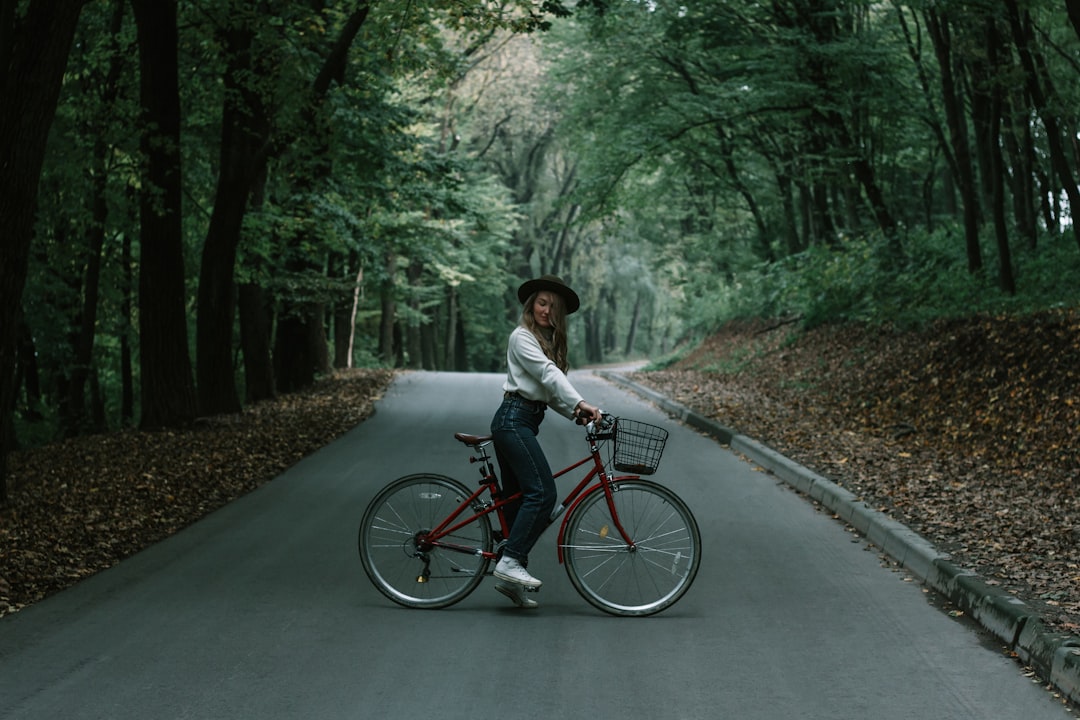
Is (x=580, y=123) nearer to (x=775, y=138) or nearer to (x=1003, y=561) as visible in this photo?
(x=775, y=138)

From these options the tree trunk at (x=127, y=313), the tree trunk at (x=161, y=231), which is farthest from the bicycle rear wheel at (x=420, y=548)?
the tree trunk at (x=127, y=313)

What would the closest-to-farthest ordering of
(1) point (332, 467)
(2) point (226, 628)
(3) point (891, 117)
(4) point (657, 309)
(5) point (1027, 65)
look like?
(2) point (226, 628)
(1) point (332, 467)
(5) point (1027, 65)
(3) point (891, 117)
(4) point (657, 309)

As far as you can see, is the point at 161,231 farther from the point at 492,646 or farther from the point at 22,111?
the point at 492,646

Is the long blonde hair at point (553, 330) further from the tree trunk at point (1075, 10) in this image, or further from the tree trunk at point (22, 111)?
the tree trunk at point (1075, 10)

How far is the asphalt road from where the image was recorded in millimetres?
4883

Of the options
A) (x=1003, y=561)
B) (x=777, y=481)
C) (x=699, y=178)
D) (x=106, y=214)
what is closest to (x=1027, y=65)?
(x=777, y=481)

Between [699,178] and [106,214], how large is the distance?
815 inches

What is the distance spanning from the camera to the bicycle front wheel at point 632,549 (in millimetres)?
6539

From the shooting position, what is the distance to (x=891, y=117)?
22422 millimetres

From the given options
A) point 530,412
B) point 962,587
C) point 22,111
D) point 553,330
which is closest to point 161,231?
point 22,111

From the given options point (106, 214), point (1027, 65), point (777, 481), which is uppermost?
point (1027, 65)

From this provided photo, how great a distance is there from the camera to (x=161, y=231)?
15.8m

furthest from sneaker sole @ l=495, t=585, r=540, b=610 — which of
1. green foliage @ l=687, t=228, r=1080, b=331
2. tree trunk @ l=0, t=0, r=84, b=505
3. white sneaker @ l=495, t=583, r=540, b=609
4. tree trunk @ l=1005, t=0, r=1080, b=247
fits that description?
tree trunk @ l=1005, t=0, r=1080, b=247

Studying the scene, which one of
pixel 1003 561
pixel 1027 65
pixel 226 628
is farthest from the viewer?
pixel 1027 65
